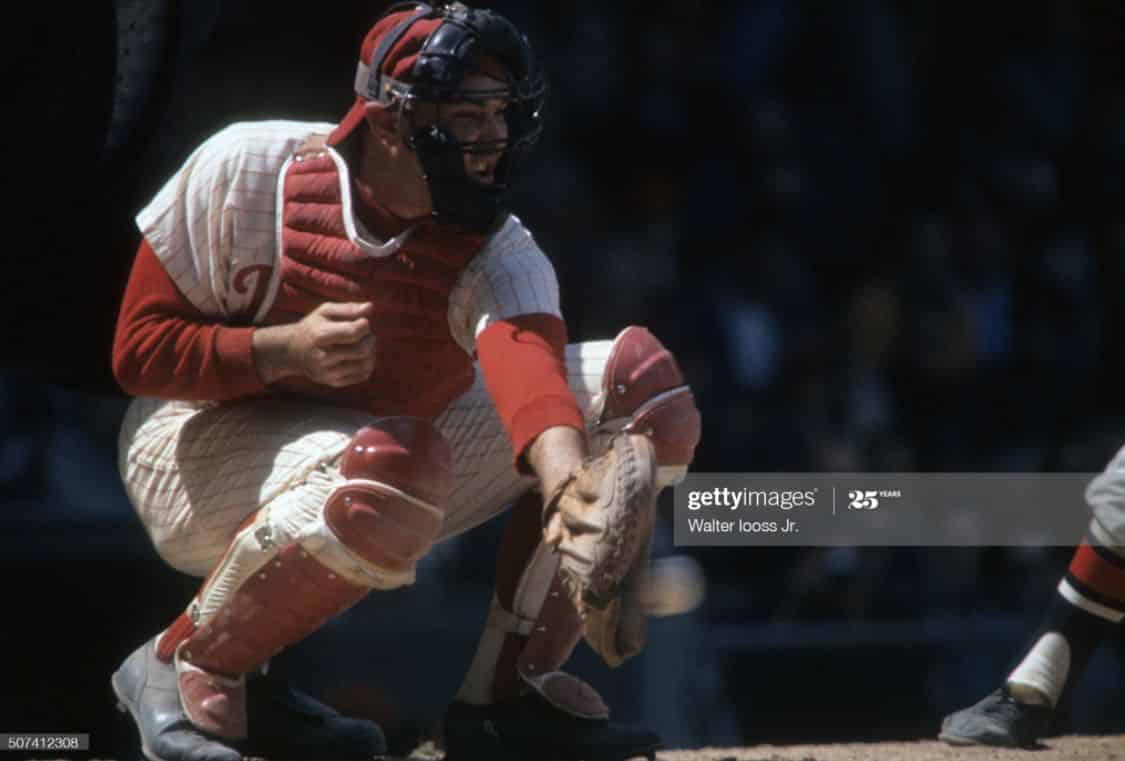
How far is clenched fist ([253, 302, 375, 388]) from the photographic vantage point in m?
2.57

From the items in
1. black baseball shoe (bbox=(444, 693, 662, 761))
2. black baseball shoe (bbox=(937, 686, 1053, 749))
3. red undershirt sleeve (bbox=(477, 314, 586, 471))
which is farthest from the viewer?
black baseball shoe (bbox=(937, 686, 1053, 749))

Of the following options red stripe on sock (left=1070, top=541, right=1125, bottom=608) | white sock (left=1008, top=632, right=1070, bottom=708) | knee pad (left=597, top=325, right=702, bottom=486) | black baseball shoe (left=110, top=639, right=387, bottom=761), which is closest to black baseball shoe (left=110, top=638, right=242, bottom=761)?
black baseball shoe (left=110, top=639, right=387, bottom=761)

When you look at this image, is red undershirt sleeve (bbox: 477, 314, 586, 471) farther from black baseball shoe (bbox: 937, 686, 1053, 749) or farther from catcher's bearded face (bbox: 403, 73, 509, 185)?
black baseball shoe (bbox: 937, 686, 1053, 749)

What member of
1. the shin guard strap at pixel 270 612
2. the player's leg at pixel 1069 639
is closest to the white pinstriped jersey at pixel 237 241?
the shin guard strap at pixel 270 612

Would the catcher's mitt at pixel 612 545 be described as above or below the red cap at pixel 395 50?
below

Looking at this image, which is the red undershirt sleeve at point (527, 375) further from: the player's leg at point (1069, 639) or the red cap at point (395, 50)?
the player's leg at point (1069, 639)

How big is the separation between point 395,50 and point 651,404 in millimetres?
654

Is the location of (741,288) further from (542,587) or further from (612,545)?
(612,545)

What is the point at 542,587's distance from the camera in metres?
2.90

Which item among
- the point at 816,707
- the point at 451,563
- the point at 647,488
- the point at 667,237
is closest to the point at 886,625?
the point at 816,707

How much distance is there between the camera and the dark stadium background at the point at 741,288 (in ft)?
11.6

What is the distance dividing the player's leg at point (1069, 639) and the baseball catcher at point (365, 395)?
0.73 metres

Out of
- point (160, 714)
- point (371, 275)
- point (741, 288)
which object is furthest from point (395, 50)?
point (741, 288)

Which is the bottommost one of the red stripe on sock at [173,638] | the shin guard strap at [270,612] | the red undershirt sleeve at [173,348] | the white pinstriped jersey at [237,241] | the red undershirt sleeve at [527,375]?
the red stripe on sock at [173,638]
